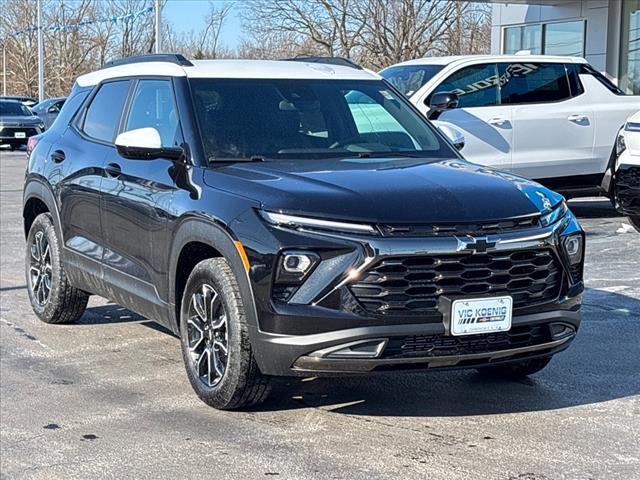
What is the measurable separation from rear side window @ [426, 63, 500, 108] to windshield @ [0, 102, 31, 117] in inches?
888

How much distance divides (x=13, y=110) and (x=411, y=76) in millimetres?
22593

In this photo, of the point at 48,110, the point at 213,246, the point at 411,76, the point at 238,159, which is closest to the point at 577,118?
the point at 411,76

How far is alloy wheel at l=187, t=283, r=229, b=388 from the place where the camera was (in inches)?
202

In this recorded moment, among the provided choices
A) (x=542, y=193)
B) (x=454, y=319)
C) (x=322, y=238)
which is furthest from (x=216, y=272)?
(x=542, y=193)

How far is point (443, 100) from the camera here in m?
10.7

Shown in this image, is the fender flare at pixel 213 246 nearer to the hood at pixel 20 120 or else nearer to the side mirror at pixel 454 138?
the side mirror at pixel 454 138

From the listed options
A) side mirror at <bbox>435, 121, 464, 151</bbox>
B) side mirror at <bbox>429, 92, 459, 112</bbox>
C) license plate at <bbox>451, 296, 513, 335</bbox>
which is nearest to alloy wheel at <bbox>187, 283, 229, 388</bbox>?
license plate at <bbox>451, 296, 513, 335</bbox>

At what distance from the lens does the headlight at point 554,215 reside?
4.98m

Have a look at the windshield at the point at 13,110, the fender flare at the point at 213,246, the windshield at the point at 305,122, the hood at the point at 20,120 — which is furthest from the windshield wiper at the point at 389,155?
the windshield at the point at 13,110

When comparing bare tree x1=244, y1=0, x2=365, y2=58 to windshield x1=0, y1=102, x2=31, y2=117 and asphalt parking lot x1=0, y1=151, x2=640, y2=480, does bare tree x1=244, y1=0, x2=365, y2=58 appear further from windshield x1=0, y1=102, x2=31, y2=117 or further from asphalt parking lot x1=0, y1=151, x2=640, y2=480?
asphalt parking lot x1=0, y1=151, x2=640, y2=480

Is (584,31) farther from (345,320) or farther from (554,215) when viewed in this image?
(345,320)

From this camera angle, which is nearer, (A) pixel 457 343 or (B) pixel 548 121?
(A) pixel 457 343

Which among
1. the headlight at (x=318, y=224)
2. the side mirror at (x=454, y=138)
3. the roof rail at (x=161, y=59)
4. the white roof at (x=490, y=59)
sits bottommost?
the headlight at (x=318, y=224)

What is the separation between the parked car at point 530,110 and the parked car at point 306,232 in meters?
5.20
